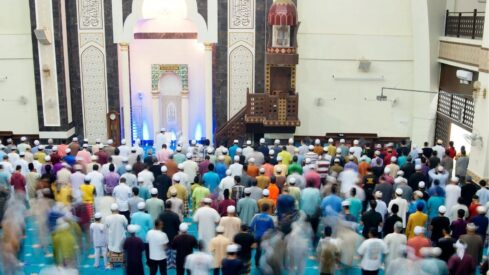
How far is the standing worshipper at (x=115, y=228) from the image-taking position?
8.38 meters

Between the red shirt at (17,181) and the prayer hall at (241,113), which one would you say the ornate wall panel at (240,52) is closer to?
the prayer hall at (241,113)

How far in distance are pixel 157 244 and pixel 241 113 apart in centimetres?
828

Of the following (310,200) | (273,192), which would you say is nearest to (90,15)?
(273,192)

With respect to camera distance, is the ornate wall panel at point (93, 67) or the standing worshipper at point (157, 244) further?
the ornate wall panel at point (93, 67)

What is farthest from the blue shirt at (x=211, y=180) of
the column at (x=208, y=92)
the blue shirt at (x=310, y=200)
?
the column at (x=208, y=92)

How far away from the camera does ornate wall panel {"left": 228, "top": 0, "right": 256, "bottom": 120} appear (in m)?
15.8

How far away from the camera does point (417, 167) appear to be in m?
10.7

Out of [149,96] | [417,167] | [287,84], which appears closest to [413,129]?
[287,84]

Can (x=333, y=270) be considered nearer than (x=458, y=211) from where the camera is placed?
Yes

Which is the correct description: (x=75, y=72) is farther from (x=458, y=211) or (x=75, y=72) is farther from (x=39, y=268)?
(x=458, y=211)

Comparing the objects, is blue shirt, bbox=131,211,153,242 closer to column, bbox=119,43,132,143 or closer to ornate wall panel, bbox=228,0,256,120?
ornate wall panel, bbox=228,0,256,120

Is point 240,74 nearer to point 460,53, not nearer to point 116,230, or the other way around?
point 460,53

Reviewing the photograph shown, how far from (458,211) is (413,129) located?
8.10 m

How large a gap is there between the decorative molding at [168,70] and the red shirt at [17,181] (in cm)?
675
